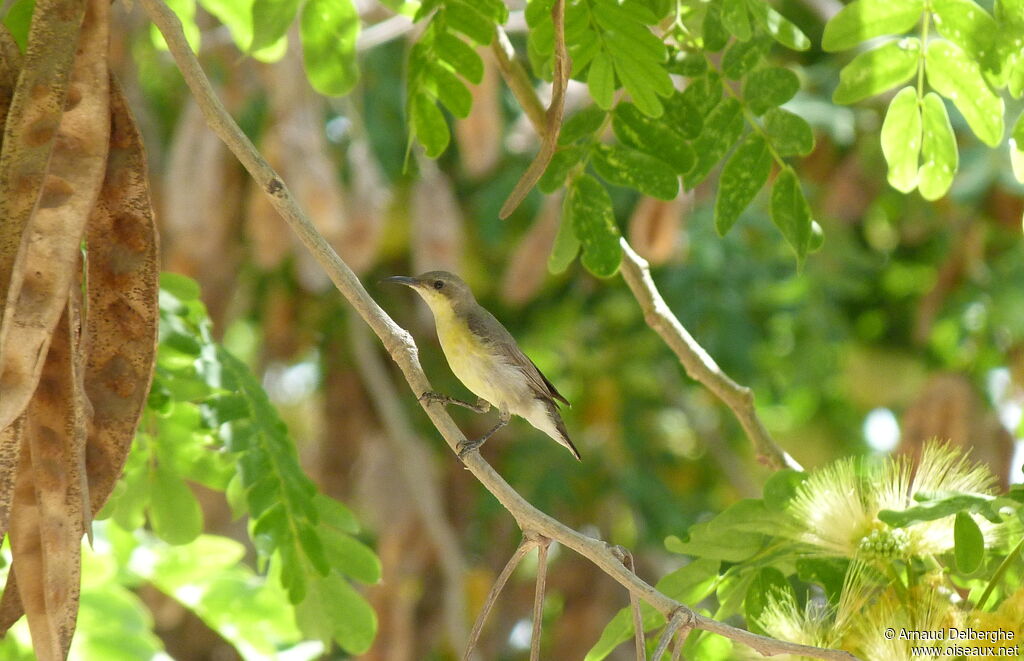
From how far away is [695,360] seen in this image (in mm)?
3393

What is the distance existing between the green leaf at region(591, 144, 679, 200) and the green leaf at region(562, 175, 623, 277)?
61 mm

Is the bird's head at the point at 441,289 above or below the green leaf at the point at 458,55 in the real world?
below

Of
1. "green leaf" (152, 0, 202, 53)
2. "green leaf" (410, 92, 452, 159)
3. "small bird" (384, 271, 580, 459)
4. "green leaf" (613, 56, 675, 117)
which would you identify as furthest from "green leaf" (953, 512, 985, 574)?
"green leaf" (152, 0, 202, 53)

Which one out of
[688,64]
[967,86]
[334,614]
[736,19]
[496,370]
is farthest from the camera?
[496,370]

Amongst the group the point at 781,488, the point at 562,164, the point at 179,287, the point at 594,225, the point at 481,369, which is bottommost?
the point at 481,369

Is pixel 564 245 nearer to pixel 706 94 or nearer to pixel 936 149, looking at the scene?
pixel 706 94

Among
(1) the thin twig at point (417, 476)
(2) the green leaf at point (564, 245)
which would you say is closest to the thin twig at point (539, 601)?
(2) the green leaf at point (564, 245)

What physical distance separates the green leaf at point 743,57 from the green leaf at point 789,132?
0.15 m

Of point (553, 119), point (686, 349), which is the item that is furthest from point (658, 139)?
point (553, 119)

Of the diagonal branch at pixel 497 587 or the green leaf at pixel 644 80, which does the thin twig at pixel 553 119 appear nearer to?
the green leaf at pixel 644 80

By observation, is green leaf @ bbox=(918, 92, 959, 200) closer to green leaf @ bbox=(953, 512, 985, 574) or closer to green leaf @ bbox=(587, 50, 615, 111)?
green leaf @ bbox=(587, 50, 615, 111)

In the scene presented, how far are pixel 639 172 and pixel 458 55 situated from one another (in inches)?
24.5

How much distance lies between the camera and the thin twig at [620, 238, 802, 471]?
3.38m

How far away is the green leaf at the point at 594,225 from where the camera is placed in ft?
10.9
